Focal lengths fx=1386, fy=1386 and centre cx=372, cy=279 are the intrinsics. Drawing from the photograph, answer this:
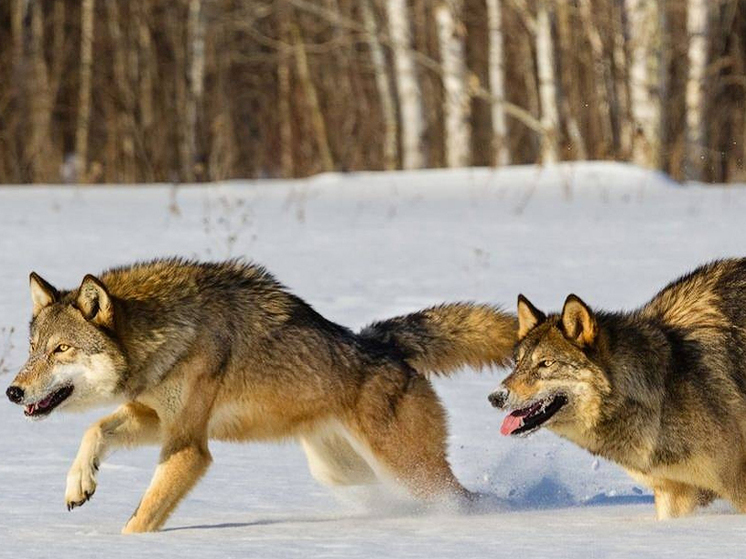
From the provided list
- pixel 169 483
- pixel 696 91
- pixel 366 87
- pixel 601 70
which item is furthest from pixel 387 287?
pixel 366 87

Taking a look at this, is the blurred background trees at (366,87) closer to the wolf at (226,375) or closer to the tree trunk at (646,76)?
the tree trunk at (646,76)

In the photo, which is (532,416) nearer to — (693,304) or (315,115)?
(693,304)

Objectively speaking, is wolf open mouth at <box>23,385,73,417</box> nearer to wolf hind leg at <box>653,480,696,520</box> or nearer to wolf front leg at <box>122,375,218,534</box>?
wolf front leg at <box>122,375,218,534</box>

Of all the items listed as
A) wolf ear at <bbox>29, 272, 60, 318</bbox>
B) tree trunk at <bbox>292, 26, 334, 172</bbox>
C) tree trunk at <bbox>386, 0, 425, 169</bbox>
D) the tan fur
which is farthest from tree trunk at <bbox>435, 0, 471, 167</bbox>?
wolf ear at <bbox>29, 272, 60, 318</bbox>

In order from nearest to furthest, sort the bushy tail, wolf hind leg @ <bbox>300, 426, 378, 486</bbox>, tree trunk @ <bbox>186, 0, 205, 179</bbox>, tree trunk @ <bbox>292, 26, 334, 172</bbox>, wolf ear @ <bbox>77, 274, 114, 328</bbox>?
wolf ear @ <bbox>77, 274, 114, 328</bbox> < wolf hind leg @ <bbox>300, 426, 378, 486</bbox> < the bushy tail < tree trunk @ <bbox>186, 0, 205, 179</bbox> < tree trunk @ <bbox>292, 26, 334, 172</bbox>

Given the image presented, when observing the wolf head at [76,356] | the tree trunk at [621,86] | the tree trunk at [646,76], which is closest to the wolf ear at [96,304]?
the wolf head at [76,356]

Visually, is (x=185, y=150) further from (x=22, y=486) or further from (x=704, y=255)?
(x=22, y=486)

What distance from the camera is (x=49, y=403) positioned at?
5.82 m

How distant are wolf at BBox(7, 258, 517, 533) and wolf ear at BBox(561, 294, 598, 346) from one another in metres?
0.82

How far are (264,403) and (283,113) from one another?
2385 cm

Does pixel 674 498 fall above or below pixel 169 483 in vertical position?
below

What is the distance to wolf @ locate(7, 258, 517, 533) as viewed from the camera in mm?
5801

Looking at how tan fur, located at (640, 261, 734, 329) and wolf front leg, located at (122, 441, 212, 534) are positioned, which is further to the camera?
tan fur, located at (640, 261, 734, 329)

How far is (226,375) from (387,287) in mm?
5357
